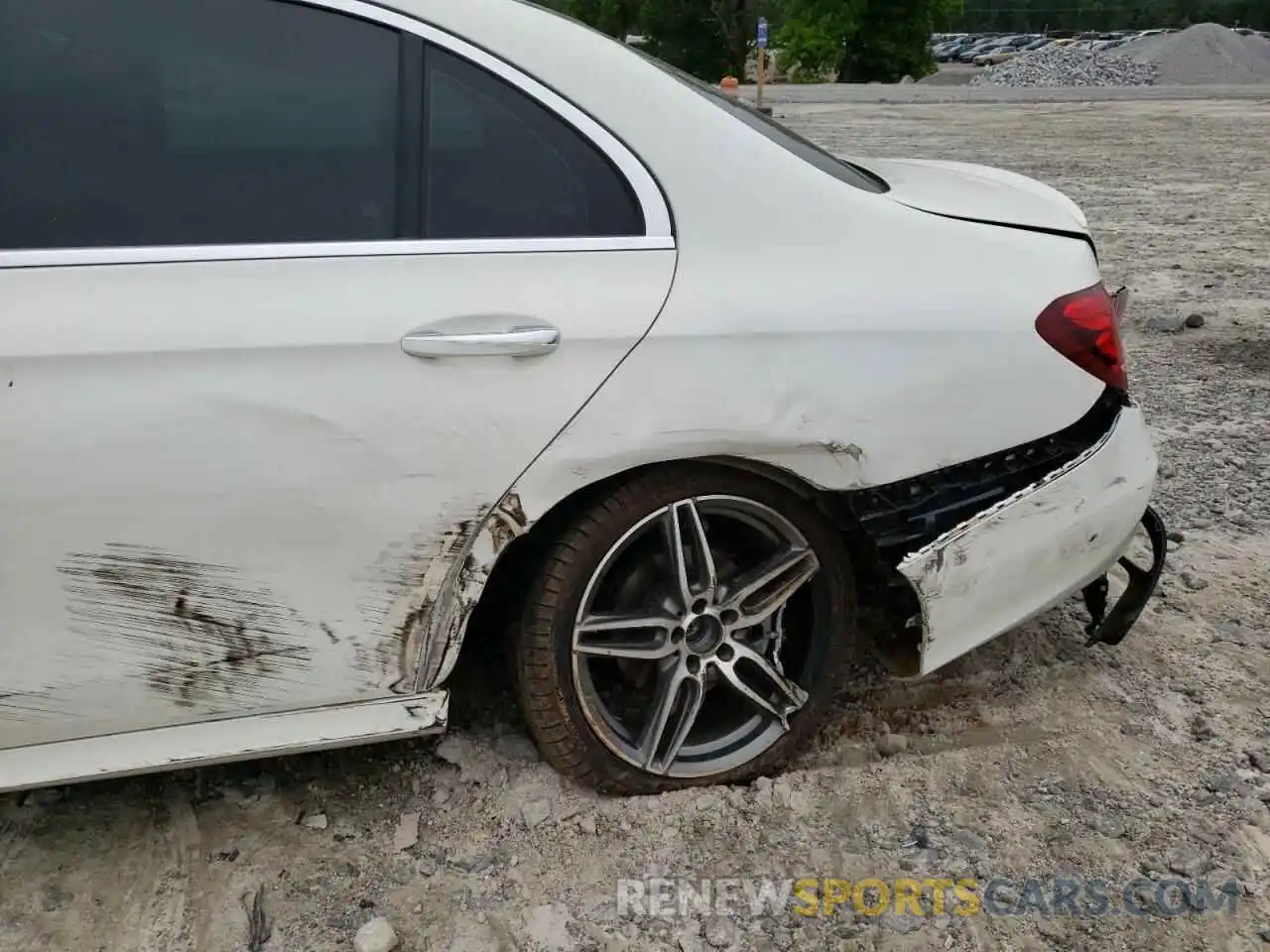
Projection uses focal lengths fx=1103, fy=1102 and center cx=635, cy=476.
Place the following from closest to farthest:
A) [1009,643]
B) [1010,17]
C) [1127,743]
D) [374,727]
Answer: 1. [374,727]
2. [1127,743]
3. [1009,643]
4. [1010,17]

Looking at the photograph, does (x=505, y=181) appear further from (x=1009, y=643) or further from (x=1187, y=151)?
(x=1187, y=151)

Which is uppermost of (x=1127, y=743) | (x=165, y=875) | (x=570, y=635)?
(x=570, y=635)


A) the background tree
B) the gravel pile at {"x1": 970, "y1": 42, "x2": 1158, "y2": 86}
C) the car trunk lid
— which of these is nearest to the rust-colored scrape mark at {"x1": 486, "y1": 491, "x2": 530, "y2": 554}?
the car trunk lid

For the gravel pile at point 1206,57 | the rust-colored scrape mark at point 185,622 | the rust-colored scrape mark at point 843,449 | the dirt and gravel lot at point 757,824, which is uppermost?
the gravel pile at point 1206,57

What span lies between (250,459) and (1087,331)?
1832 millimetres

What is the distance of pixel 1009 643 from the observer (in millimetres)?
3275

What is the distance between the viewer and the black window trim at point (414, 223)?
2047 mm

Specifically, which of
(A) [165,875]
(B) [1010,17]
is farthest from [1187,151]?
(B) [1010,17]

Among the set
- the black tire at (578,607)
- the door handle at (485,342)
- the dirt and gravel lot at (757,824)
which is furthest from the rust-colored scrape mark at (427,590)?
the dirt and gravel lot at (757,824)

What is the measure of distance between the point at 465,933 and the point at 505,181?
154 cm

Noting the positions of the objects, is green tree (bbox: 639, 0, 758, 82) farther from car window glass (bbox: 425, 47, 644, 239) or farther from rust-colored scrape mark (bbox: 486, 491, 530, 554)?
rust-colored scrape mark (bbox: 486, 491, 530, 554)

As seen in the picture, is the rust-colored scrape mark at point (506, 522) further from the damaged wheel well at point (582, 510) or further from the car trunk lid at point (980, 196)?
the car trunk lid at point (980, 196)

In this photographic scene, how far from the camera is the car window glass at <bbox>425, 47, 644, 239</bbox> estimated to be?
220 cm

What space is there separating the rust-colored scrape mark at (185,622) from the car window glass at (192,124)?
61 centimetres
